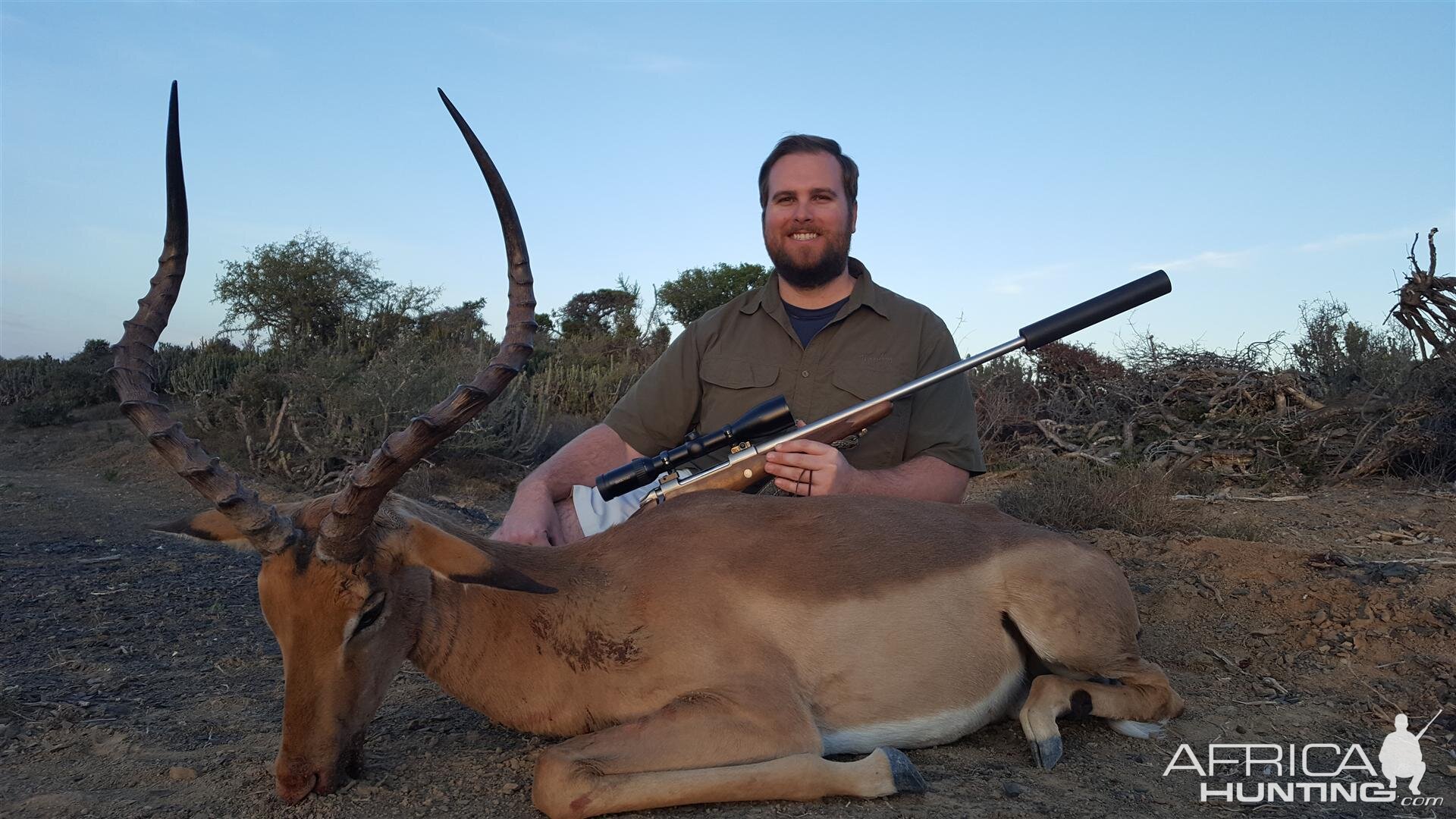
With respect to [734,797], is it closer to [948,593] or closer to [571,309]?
[948,593]

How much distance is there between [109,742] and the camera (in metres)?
4.15

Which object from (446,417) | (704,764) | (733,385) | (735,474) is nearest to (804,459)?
(735,474)

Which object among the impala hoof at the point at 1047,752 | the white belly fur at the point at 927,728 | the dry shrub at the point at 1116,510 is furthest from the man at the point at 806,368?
the dry shrub at the point at 1116,510

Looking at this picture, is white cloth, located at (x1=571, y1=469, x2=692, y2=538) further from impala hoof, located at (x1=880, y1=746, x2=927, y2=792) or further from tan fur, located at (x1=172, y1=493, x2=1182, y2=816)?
impala hoof, located at (x1=880, y1=746, x2=927, y2=792)

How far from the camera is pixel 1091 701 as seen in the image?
4.45 m

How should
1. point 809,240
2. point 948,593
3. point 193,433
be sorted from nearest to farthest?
point 948,593 < point 809,240 < point 193,433

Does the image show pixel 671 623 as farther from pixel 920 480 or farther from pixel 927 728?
pixel 920 480

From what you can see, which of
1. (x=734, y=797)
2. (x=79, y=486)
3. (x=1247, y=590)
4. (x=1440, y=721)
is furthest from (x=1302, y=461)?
(x=79, y=486)

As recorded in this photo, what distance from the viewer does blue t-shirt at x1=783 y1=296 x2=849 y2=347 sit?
6293 millimetres

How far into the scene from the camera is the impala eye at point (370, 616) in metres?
3.57

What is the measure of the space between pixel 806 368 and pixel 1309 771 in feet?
10.8

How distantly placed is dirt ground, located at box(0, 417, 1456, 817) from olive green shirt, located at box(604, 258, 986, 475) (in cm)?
182

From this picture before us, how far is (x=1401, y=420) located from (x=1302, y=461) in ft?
3.92

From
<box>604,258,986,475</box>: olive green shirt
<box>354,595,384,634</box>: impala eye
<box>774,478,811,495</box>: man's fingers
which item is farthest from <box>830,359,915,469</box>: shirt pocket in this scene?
<box>354,595,384,634</box>: impala eye
